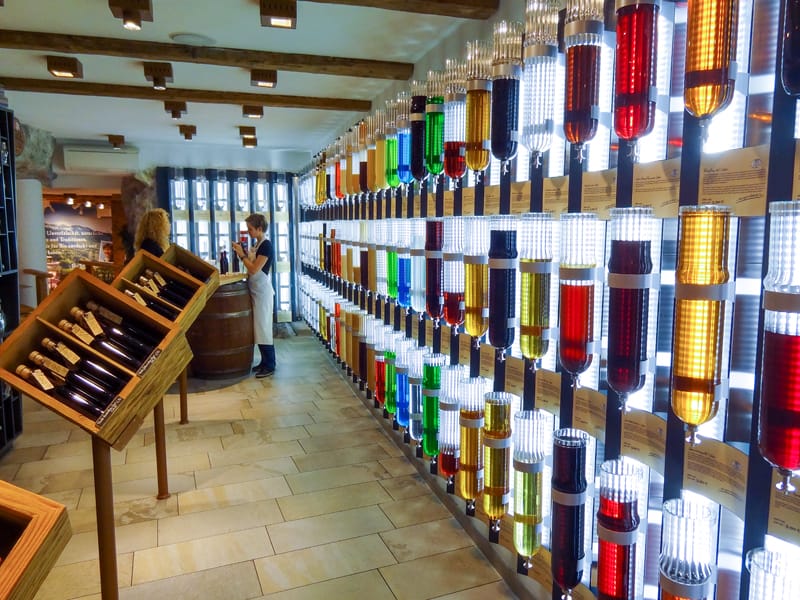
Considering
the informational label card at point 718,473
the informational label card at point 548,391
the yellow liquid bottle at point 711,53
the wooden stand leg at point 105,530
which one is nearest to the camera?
the yellow liquid bottle at point 711,53

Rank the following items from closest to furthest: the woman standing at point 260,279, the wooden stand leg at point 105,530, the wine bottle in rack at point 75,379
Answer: the wine bottle in rack at point 75,379 < the wooden stand leg at point 105,530 < the woman standing at point 260,279

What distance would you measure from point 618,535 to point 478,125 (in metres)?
1.64

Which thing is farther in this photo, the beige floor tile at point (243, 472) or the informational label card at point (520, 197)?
the beige floor tile at point (243, 472)

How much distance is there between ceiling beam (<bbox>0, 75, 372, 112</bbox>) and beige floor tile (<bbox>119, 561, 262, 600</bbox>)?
14.2 feet

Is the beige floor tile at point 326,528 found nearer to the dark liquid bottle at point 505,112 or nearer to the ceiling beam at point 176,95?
the dark liquid bottle at point 505,112

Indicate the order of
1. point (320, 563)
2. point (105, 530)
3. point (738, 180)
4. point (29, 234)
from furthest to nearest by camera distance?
point (29, 234)
point (320, 563)
point (105, 530)
point (738, 180)

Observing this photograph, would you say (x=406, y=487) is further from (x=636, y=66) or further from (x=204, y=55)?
(x=204, y=55)

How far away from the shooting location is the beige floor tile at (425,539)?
2861mm

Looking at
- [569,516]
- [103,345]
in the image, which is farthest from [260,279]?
[569,516]

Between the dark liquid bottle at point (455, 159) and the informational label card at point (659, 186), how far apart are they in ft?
3.36

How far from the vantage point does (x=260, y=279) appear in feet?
19.7

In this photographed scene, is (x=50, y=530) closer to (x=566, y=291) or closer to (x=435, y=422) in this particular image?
(x=566, y=291)

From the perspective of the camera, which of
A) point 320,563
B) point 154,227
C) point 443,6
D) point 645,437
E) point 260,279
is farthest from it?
point 260,279

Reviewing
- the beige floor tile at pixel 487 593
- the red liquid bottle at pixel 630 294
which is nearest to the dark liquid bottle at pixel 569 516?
the red liquid bottle at pixel 630 294
